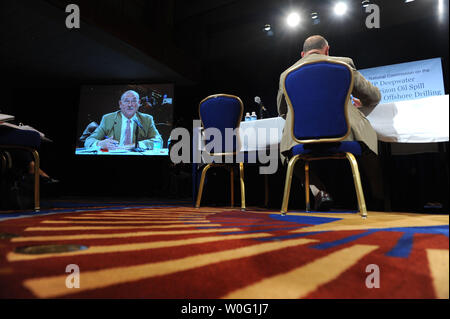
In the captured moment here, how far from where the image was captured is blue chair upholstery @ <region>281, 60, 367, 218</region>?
159 cm

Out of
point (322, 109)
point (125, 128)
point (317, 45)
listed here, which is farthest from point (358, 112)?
point (125, 128)

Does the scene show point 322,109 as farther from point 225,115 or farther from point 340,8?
point 340,8

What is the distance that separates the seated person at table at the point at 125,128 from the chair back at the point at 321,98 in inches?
176

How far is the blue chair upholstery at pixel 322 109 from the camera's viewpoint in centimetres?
159

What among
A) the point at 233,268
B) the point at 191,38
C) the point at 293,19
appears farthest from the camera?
the point at 191,38

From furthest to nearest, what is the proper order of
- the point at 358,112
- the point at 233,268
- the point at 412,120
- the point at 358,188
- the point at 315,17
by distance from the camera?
the point at 315,17
the point at 412,120
the point at 358,112
the point at 358,188
the point at 233,268

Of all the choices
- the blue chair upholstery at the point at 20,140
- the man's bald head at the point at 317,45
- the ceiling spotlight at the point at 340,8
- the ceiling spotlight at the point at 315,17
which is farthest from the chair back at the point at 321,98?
the ceiling spotlight at the point at 340,8

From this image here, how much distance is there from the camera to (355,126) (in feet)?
5.37

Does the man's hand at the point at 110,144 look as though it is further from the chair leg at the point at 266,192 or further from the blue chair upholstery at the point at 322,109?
the blue chair upholstery at the point at 322,109

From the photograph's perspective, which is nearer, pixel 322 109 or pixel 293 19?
pixel 322 109

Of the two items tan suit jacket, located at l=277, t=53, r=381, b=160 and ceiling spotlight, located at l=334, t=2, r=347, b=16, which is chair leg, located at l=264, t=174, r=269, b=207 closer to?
tan suit jacket, located at l=277, t=53, r=381, b=160

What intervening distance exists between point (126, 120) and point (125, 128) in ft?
0.59
